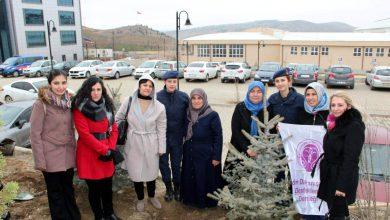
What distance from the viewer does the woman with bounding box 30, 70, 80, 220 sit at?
383 cm

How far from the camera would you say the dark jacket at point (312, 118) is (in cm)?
415

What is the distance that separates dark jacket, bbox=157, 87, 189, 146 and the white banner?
135 cm

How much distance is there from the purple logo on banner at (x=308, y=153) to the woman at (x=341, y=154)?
424 millimetres

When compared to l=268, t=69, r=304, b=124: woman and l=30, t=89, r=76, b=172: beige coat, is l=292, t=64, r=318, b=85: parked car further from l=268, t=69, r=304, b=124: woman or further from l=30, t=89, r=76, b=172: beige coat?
l=30, t=89, r=76, b=172: beige coat

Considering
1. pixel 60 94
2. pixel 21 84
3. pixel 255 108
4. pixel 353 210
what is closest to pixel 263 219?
pixel 255 108

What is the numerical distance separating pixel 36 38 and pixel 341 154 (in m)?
48.0

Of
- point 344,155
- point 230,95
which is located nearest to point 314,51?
point 230,95

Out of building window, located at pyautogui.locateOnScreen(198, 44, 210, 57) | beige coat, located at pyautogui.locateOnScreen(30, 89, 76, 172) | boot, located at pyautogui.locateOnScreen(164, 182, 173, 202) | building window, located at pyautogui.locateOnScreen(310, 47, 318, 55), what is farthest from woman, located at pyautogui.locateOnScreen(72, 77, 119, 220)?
building window, located at pyautogui.locateOnScreen(198, 44, 210, 57)

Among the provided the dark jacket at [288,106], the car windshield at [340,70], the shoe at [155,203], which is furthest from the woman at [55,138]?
the car windshield at [340,70]

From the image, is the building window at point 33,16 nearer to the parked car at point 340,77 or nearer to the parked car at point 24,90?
the parked car at point 24,90

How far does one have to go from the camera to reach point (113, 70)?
28.1 metres

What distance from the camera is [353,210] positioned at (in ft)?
14.7

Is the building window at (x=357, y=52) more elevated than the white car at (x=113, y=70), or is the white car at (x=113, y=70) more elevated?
the building window at (x=357, y=52)

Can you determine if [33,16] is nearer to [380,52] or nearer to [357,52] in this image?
[357,52]
